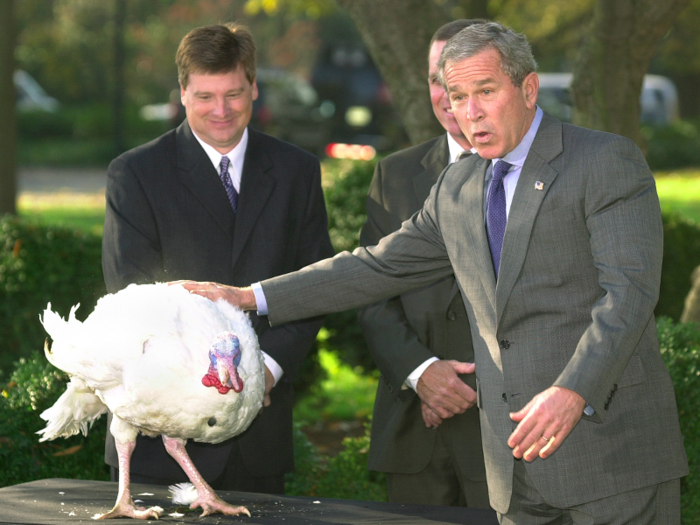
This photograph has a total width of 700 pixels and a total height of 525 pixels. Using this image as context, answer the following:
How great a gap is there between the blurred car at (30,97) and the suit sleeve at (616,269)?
29.1 m

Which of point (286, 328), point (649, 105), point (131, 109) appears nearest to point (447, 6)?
point (649, 105)

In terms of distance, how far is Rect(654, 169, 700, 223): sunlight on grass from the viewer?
13733mm

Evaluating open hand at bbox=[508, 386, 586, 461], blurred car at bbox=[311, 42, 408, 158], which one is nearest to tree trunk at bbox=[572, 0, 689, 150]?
open hand at bbox=[508, 386, 586, 461]

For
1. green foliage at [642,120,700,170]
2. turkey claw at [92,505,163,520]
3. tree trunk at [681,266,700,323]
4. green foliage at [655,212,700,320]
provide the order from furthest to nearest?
green foliage at [642,120,700,170]
green foliage at [655,212,700,320]
tree trunk at [681,266,700,323]
turkey claw at [92,505,163,520]

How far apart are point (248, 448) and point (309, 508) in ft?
2.22

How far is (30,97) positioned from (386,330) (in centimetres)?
3104

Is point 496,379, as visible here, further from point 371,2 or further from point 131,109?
point 131,109

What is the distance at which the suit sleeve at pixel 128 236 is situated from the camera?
387 centimetres

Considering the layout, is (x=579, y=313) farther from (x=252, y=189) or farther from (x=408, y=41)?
(x=408, y=41)

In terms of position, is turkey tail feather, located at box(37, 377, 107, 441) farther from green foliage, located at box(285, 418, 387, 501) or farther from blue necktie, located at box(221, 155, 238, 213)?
green foliage, located at box(285, 418, 387, 501)

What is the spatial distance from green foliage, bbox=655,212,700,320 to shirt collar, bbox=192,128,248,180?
4.41 meters

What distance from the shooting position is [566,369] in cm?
278

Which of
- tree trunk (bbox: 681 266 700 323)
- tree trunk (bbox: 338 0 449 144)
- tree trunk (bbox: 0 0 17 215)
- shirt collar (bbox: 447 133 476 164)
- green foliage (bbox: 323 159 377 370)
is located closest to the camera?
shirt collar (bbox: 447 133 476 164)

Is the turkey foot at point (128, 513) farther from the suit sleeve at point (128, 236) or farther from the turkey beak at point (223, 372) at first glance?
the suit sleeve at point (128, 236)
